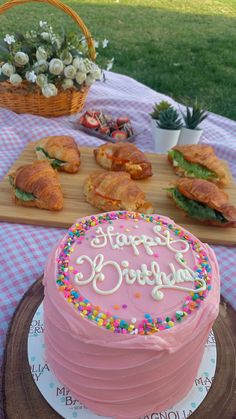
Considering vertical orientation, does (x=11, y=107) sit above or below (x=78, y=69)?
below

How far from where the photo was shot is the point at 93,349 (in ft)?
3.25

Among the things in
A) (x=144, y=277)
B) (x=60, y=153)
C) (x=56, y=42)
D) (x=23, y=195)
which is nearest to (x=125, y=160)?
(x=60, y=153)

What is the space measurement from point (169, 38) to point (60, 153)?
495 cm

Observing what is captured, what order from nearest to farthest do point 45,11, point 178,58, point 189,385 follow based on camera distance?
point 189,385, point 178,58, point 45,11

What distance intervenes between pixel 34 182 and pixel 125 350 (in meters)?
1.10

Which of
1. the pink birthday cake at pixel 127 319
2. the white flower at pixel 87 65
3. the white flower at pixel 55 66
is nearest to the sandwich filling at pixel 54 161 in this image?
the white flower at pixel 55 66

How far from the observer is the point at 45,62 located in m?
2.51

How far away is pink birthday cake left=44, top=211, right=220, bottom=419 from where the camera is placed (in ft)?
3.25

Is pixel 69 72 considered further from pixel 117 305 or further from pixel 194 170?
pixel 117 305

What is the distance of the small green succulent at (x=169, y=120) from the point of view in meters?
2.43

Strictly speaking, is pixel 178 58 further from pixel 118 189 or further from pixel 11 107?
pixel 118 189

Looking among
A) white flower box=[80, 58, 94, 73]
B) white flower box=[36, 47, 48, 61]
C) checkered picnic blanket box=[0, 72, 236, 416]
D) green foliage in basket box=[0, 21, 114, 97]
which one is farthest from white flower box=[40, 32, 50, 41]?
checkered picnic blanket box=[0, 72, 236, 416]

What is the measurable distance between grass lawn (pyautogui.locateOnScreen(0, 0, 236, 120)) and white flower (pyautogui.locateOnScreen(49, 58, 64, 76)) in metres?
1.12

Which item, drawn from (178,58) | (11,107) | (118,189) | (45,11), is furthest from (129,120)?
(45,11)
